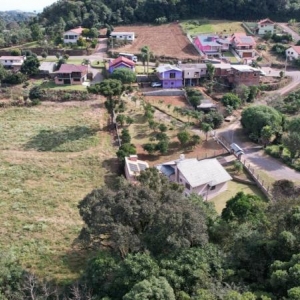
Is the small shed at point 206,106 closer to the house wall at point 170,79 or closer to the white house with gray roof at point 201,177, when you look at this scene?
the house wall at point 170,79

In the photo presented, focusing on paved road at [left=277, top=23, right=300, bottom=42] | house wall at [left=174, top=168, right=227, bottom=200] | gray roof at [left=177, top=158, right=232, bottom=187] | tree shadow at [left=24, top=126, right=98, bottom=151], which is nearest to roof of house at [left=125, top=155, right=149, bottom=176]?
house wall at [left=174, top=168, right=227, bottom=200]

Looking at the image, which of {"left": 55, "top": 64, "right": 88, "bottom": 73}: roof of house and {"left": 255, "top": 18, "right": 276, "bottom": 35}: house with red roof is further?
{"left": 255, "top": 18, "right": 276, "bottom": 35}: house with red roof

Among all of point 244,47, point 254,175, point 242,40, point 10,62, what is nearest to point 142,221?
point 254,175

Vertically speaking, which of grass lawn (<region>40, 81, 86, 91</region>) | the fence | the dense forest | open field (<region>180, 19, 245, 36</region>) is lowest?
the fence

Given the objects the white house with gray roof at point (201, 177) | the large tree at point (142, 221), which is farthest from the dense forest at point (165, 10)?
the large tree at point (142, 221)

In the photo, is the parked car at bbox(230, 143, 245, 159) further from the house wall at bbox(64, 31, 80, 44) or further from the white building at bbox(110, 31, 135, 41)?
the house wall at bbox(64, 31, 80, 44)

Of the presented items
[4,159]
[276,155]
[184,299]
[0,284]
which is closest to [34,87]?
[4,159]

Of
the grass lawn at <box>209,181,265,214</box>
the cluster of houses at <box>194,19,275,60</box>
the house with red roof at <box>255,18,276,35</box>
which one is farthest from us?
the house with red roof at <box>255,18,276,35</box>

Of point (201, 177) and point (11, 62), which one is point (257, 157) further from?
point (11, 62)

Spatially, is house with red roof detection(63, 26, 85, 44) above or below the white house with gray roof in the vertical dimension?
above
